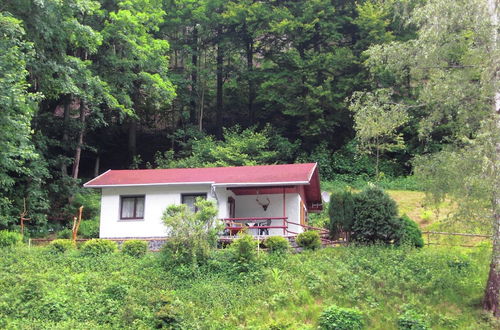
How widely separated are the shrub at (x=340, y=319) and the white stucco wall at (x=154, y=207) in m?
8.64

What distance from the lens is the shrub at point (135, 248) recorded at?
1818 cm

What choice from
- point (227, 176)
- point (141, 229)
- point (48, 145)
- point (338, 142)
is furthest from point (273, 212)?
point (338, 142)

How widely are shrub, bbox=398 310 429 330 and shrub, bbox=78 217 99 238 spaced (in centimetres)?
1582

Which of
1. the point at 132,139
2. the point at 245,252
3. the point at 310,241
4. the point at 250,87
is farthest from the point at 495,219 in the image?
the point at 250,87

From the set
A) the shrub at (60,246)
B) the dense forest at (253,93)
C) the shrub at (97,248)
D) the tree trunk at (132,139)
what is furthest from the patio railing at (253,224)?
the tree trunk at (132,139)

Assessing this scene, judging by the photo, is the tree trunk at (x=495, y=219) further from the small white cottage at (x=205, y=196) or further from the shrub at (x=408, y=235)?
the small white cottage at (x=205, y=196)

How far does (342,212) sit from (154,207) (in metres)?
8.36

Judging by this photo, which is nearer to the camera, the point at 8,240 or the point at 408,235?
the point at 408,235

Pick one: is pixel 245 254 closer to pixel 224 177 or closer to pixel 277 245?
pixel 277 245

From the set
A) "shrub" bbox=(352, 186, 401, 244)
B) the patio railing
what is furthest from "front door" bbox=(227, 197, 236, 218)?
"shrub" bbox=(352, 186, 401, 244)

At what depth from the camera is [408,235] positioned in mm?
18078

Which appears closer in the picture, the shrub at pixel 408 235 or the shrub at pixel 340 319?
the shrub at pixel 340 319

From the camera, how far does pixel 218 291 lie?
1456 cm

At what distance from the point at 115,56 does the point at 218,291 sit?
65.9ft
